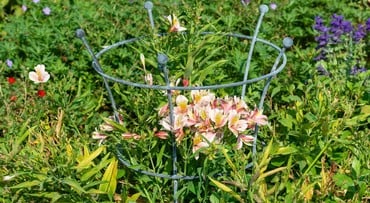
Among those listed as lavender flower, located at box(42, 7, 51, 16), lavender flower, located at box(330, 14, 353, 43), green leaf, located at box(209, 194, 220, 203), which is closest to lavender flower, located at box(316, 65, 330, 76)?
lavender flower, located at box(330, 14, 353, 43)

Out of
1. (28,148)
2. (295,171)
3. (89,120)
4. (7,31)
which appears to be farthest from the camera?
(7,31)

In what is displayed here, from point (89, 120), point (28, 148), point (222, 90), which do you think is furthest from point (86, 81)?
point (28, 148)

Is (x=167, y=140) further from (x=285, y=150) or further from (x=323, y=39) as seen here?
(x=323, y=39)

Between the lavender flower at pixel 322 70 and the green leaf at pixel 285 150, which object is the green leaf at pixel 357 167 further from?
the lavender flower at pixel 322 70

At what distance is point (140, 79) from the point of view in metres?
3.52

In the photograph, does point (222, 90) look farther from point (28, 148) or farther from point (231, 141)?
point (28, 148)

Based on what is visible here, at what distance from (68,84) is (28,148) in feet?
1.87

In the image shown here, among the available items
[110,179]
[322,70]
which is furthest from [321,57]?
[110,179]

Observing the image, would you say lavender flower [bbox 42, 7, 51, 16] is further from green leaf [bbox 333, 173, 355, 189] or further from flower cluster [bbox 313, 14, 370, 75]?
green leaf [bbox 333, 173, 355, 189]

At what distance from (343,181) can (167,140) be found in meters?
0.63

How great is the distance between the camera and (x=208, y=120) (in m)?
2.39

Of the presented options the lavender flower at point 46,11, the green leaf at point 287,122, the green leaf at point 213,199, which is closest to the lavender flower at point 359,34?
the green leaf at point 287,122

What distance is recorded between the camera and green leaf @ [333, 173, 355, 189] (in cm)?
245

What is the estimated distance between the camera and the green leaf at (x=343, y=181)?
245 cm
